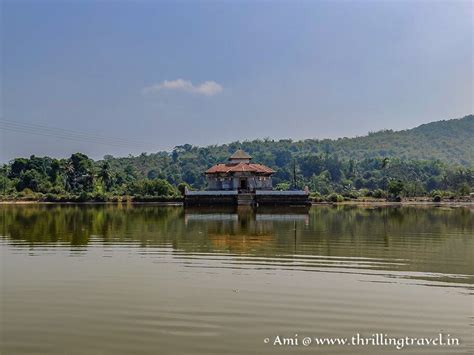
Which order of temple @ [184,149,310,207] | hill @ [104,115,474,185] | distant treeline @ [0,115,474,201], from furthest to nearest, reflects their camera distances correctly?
1. hill @ [104,115,474,185]
2. distant treeline @ [0,115,474,201]
3. temple @ [184,149,310,207]

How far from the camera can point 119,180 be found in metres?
86.7

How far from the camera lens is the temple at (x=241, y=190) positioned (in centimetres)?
5400

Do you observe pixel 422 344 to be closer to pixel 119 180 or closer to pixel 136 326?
pixel 136 326

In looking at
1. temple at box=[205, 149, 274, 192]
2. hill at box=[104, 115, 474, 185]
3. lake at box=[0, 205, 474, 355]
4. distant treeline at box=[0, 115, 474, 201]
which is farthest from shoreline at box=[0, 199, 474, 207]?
hill at box=[104, 115, 474, 185]

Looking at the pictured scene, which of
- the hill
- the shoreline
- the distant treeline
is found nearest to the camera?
the shoreline

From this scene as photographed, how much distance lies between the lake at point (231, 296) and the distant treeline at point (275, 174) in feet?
152

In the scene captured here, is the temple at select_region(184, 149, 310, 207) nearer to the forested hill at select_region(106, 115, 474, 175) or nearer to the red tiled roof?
the red tiled roof

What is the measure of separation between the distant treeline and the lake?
46.2 meters

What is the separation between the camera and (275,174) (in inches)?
4865

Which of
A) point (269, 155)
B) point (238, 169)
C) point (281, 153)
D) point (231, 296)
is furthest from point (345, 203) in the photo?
point (281, 153)

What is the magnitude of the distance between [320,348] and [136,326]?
9.60 ft

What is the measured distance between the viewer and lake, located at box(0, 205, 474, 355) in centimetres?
806

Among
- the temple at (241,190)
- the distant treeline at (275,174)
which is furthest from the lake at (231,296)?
the distant treeline at (275,174)

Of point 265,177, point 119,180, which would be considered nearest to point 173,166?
point 119,180
